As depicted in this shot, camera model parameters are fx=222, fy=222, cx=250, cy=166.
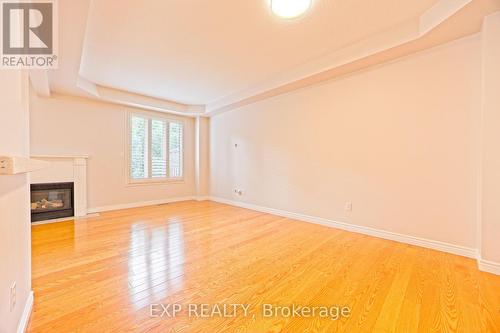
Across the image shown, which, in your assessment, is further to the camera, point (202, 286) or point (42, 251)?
point (42, 251)

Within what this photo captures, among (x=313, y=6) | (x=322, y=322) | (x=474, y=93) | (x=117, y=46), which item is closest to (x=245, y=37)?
(x=313, y=6)

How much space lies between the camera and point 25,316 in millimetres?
1380

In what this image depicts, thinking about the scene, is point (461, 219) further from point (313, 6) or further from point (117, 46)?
point (117, 46)

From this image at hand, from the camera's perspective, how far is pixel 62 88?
12.5ft

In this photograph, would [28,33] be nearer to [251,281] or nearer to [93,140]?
[93,140]

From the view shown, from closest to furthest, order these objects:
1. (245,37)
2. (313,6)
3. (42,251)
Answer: (313,6) → (42,251) → (245,37)

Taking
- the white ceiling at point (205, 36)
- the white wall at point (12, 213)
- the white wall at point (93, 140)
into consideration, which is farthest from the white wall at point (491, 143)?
the white wall at point (93, 140)

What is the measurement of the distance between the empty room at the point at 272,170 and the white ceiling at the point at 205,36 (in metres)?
0.02

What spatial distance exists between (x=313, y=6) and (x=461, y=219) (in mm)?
2763

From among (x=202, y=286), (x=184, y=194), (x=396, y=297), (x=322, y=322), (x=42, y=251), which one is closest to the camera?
(x=322, y=322)

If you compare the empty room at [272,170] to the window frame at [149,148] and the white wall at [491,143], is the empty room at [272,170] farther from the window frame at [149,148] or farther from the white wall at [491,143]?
the window frame at [149,148]

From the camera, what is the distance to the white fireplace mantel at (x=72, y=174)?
3.90 metres

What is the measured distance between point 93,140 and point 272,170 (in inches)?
145

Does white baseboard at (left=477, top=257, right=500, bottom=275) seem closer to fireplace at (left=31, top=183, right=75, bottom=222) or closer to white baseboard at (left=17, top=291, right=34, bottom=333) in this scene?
white baseboard at (left=17, top=291, right=34, bottom=333)
